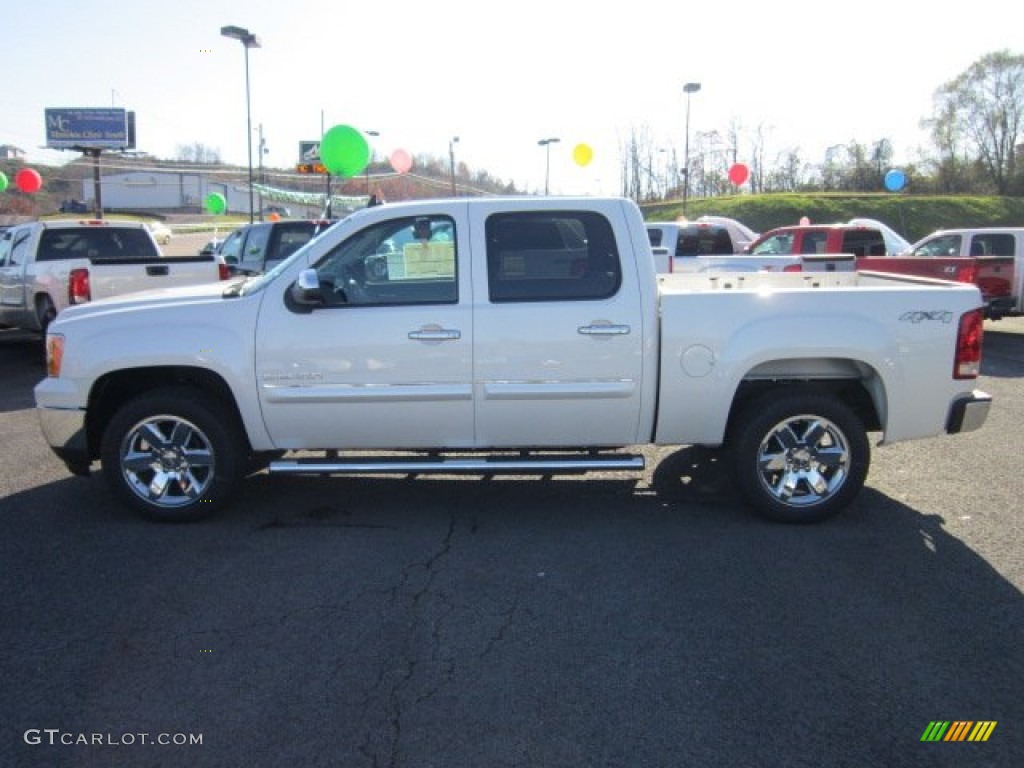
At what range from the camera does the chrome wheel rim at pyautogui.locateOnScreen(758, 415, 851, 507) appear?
5.00m

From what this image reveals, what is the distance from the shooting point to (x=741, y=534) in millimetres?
4898

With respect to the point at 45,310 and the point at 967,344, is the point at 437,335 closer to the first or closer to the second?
the point at 967,344

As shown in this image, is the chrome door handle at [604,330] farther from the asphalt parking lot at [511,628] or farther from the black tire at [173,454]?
the black tire at [173,454]

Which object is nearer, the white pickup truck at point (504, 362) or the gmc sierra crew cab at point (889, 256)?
the white pickup truck at point (504, 362)

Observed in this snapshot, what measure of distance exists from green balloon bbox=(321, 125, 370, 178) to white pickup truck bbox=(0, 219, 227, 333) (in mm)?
3683

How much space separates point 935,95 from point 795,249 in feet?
158

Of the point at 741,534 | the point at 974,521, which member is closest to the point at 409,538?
the point at 741,534

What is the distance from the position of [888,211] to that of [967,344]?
4219 cm

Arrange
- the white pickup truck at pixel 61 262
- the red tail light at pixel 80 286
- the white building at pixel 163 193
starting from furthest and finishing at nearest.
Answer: the white building at pixel 163 193, the white pickup truck at pixel 61 262, the red tail light at pixel 80 286

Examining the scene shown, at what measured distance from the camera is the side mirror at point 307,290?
4660mm

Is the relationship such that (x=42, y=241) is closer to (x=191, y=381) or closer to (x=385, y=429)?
(x=191, y=381)

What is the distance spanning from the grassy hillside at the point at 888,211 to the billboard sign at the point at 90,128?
42.6 m

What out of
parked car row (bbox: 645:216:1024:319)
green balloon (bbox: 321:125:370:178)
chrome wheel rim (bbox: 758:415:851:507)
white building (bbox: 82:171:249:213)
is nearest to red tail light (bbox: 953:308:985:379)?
chrome wheel rim (bbox: 758:415:851:507)

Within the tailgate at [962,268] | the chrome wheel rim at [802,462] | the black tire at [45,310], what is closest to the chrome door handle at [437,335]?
the chrome wheel rim at [802,462]
